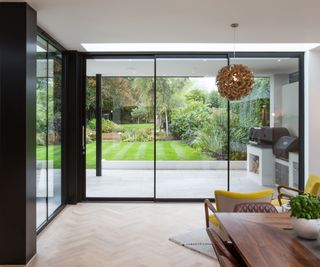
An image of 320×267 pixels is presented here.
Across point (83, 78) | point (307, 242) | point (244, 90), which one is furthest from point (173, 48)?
point (307, 242)

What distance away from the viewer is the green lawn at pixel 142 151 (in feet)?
20.1

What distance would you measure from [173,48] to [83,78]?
1791mm

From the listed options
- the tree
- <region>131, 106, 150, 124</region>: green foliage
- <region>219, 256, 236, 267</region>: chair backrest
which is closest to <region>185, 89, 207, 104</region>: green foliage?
the tree

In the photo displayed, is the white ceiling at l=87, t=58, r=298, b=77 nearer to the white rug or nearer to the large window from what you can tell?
the large window

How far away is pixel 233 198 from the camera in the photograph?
321 cm

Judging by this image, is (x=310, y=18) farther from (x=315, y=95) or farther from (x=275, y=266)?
(x=275, y=266)

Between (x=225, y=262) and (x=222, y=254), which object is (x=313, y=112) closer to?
(x=222, y=254)

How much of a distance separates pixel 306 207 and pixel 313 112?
4071 millimetres

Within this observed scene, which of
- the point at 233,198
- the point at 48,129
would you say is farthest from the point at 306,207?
Result: the point at 48,129

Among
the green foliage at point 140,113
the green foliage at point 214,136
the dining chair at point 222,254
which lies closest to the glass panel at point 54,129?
the green foliage at point 140,113

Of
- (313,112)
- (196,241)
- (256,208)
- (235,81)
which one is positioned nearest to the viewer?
(256,208)

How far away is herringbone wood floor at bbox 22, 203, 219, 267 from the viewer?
345cm

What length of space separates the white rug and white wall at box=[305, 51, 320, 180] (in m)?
2.72

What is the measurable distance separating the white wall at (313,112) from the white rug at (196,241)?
272 centimetres
